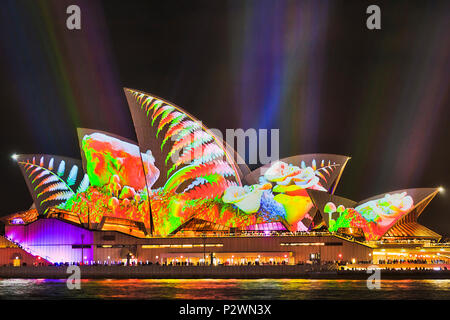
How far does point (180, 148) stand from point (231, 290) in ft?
98.9

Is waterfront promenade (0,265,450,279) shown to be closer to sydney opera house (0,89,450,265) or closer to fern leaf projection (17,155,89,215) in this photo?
sydney opera house (0,89,450,265)

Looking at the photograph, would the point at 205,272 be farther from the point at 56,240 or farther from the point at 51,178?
the point at 51,178

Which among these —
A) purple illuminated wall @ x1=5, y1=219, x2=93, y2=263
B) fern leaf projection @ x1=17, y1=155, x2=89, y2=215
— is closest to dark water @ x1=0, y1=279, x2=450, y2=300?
purple illuminated wall @ x1=5, y1=219, x2=93, y2=263

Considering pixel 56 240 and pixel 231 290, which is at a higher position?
pixel 56 240

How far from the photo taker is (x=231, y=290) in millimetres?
57469

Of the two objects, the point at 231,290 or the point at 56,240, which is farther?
the point at 56,240

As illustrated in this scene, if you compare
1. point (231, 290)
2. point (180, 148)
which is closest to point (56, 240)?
point (180, 148)

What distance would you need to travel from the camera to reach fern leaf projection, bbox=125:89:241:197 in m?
84.1

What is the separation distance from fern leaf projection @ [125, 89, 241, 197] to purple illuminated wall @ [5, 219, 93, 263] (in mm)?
10996

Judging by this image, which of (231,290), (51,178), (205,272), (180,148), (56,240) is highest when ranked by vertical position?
(180,148)

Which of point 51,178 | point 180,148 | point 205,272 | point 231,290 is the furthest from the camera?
point 51,178

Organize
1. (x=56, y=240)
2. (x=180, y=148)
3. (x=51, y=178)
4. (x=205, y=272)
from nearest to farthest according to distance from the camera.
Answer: (x=205, y=272) < (x=56, y=240) < (x=180, y=148) < (x=51, y=178)

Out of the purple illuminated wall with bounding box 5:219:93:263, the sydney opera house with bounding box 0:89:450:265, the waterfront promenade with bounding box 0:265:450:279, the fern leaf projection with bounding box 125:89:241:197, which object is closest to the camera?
the waterfront promenade with bounding box 0:265:450:279
